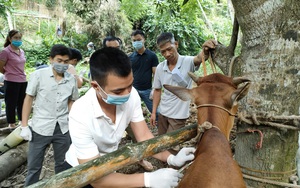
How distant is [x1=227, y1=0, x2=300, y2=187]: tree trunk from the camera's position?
1701mm

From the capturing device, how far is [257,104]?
1813 mm

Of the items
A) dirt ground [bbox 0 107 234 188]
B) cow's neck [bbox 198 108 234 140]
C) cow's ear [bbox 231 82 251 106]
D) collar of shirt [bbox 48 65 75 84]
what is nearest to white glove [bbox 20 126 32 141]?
collar of shirt [bbox 48 65 75 84]

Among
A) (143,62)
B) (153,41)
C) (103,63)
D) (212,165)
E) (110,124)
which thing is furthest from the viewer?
(153,41)

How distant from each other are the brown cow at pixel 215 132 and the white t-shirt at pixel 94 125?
0.43m

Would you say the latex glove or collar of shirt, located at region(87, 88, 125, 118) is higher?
collar of shirt, located at region(87, 88, 125, 118)

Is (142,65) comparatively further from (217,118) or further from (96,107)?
(217,118)

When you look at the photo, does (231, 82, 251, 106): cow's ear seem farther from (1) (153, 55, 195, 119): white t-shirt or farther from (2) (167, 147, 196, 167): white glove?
(1) (153, 55, 195, 119): white t-shirt

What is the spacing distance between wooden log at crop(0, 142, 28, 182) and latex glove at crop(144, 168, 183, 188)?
3436mm

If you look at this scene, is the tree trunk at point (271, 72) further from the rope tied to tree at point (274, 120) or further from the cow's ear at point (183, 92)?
the cow's ear at point (183, 92)

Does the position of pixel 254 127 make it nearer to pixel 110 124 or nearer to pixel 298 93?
pixel 298 93

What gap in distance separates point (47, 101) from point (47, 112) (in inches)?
5.6

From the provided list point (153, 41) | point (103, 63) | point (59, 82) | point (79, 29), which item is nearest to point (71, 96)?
point (59, 82)

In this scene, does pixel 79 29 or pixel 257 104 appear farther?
pixel 79 29

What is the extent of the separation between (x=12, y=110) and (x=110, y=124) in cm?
441
